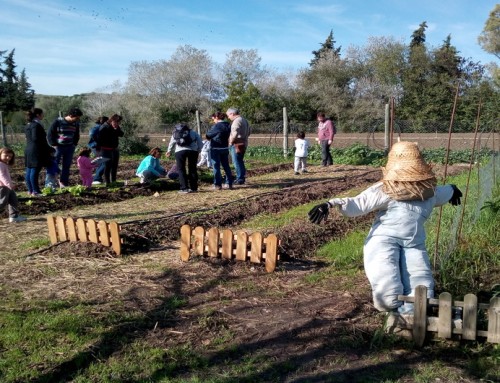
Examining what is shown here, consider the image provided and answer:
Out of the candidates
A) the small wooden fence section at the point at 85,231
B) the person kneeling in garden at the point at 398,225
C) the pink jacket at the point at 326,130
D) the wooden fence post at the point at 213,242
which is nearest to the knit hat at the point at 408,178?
the person kneeling in garden at the point at 398,225

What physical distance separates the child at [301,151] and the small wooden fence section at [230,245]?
326 inches

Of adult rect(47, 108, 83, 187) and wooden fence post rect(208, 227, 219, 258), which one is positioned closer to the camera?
wooden fence post rect(208, 227, 219, 258)

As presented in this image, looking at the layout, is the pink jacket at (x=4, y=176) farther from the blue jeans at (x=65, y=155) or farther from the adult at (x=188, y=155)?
the blue jeans at (x=65, y=155)

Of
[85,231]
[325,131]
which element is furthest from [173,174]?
[85,231]

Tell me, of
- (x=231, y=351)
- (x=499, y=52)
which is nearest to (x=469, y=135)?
(x=231, y=351)

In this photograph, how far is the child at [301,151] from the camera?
538 inches

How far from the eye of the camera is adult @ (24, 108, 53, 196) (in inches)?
400

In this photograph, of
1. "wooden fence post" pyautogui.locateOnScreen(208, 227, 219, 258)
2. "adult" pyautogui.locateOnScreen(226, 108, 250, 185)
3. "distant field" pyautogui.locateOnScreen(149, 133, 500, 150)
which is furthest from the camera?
"distant field" pyautogui.locateOnScreen(149, 133, 500, 150)

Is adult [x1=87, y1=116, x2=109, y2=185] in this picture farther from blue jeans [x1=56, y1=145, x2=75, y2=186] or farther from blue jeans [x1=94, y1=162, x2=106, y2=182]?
blue jeans [x1=56, y1=145, x2=75, y2=186]

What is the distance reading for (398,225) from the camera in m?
3.94

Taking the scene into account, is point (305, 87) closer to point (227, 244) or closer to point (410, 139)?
point (410, 139)

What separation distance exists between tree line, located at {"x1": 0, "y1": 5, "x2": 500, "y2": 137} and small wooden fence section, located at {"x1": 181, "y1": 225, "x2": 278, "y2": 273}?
25070mm

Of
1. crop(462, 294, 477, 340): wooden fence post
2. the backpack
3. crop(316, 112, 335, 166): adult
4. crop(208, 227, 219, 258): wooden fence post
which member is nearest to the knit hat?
crop(462, 294, 477, 340): wooden fence post

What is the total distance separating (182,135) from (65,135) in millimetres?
2899
